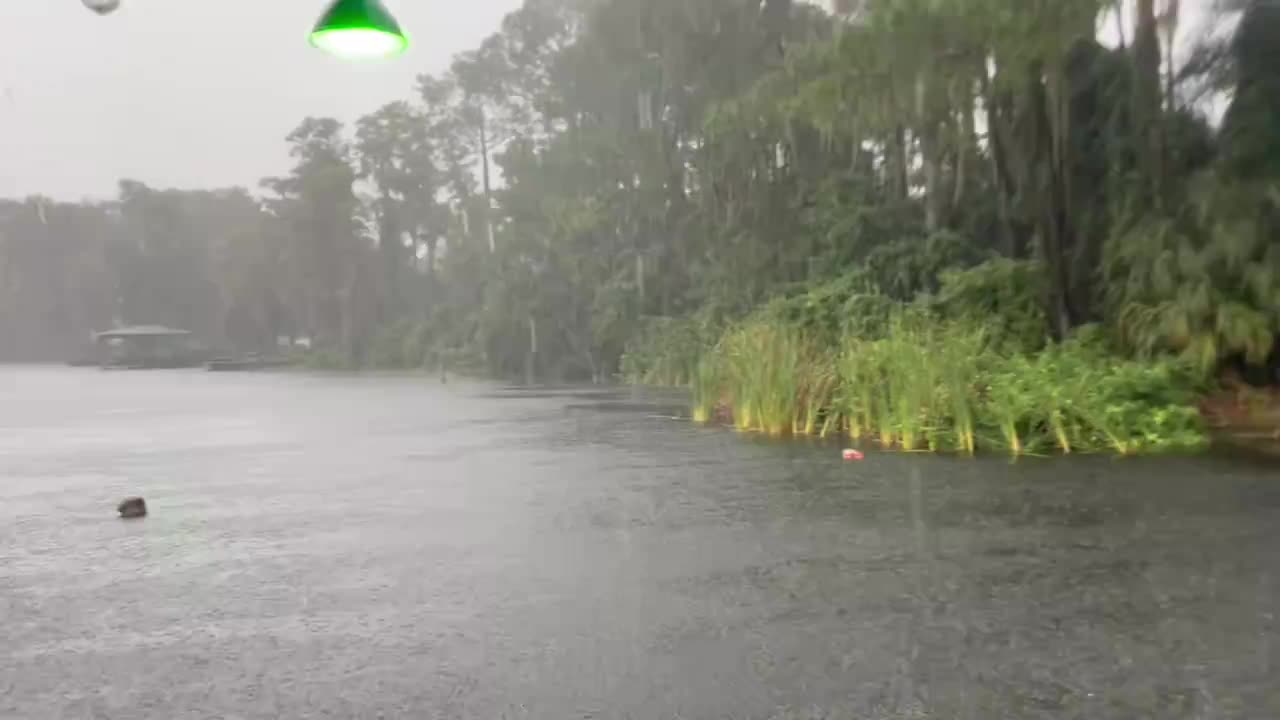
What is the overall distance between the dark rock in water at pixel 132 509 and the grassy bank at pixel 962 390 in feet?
16.9

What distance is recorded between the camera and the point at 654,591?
12.1 ft

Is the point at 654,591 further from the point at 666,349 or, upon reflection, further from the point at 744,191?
the point at 666,349

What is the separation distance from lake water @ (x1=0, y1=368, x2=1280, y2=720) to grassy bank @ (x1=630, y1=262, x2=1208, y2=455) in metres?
0.68

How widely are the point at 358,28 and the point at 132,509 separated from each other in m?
3.66

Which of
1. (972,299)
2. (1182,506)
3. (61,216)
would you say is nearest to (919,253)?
(972,299)

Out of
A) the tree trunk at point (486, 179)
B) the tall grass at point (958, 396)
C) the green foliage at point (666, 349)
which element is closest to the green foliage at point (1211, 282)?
the tall grass at point (958, 396)

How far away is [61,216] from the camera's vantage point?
48.0 metres

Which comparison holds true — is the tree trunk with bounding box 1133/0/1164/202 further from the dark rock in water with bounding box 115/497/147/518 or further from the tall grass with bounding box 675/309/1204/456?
the dark rock in water with bounding box 115/497/147/518

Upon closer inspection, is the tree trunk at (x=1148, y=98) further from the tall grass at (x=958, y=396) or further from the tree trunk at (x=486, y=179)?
the tree trunk at (x=486, y=179)

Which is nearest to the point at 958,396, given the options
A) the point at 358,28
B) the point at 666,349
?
the point at 358,28

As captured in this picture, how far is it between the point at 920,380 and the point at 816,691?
5.74 metres

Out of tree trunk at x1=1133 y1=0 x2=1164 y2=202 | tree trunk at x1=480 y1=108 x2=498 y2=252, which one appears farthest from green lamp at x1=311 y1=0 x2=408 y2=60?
tree trunk at x1=480 y1=108 x2=498 y2=252

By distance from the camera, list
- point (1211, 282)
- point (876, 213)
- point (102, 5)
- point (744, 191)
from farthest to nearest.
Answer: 1. point (744, 191)
2. point (876, 213)
3. point (1211, 282)
4. point (102, 5)

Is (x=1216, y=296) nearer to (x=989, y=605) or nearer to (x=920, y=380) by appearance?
(x=920, y=380)
